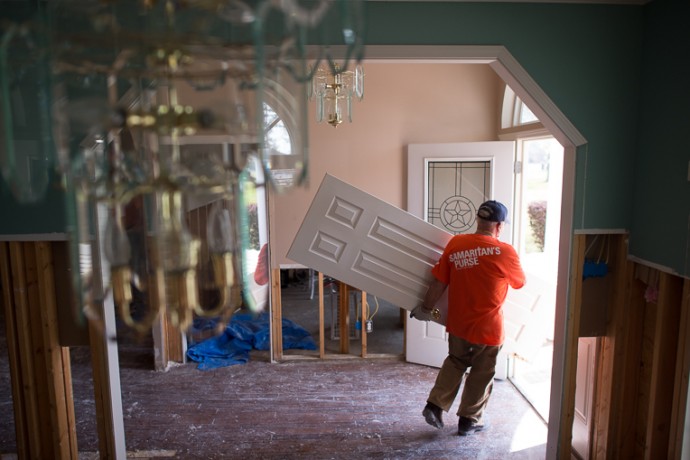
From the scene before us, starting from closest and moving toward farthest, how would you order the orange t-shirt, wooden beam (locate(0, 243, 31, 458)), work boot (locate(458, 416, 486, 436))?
wooden beam (locate(0, 243, 31, 458)) → the orange t-shirt → work boot (locate(458, 416, 486, 436))

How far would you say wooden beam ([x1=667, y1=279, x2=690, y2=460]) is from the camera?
2270 mm

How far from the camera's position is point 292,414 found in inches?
150

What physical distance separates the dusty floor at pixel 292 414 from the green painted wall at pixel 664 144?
168 centimetres

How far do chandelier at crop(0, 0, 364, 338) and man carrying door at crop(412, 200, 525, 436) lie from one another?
7.88 feet

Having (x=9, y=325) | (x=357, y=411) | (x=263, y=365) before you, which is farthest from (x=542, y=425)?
(x=9, y=325)

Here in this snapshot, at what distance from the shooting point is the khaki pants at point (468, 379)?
3381 mm

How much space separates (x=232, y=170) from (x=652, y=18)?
2.57 metres

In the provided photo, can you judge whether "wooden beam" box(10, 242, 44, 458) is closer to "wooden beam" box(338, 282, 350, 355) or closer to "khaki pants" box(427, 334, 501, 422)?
"khaki pants" box(427, 334, 501, 422)

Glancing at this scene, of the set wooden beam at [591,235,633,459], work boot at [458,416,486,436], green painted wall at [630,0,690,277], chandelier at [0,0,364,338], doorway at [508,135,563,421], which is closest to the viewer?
chandelier at [0,0,364,338]

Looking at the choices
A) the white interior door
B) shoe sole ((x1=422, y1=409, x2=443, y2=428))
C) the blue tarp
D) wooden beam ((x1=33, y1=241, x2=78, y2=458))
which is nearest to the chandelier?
wooden beam ((x1=33, y1=241, x2=78, y2=458))

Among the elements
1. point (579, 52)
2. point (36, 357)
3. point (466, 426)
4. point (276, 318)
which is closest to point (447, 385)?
point (466, 426)

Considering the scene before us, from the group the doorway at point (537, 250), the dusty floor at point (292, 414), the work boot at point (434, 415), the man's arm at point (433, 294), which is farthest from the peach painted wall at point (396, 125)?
the work boot at point (434, 415)

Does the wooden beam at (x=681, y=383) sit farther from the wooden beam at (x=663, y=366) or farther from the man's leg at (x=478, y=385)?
the man's leg at (x=478, y=385)

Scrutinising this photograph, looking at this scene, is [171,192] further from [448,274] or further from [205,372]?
[205,372]
